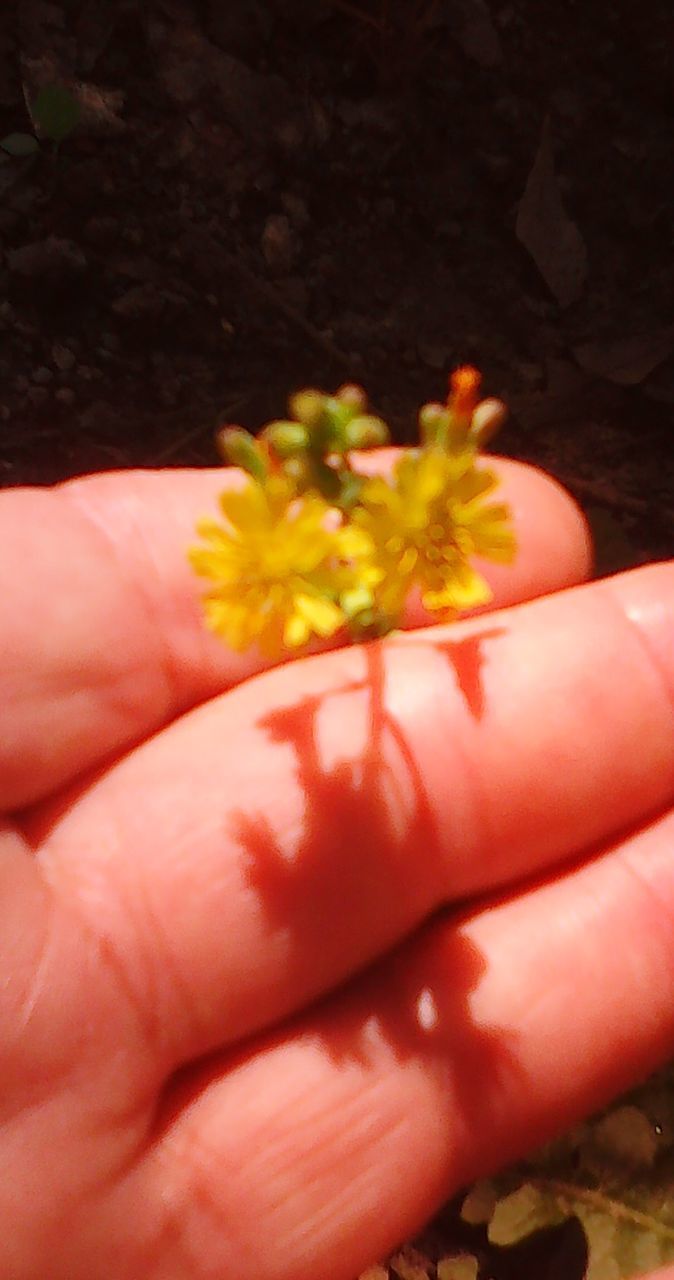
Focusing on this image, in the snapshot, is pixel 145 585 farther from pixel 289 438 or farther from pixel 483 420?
pixel 483 420

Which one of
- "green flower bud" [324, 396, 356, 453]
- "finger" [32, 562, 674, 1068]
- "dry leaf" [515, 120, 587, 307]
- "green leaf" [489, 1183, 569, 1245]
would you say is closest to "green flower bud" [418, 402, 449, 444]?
"green flower bud" [324, 396, 356, 453]

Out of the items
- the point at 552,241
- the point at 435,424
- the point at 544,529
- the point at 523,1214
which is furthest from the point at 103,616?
the point at 552,241

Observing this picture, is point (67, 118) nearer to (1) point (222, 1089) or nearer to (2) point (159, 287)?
(2) point (159, 287)

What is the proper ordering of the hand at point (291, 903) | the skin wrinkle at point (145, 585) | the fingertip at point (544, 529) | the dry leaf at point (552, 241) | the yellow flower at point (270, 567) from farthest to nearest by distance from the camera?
the dry leaf at point (552, 241) → the fingertip at point (544, 529) → the skin wrinkle at point (145, 585) → the hand at point (291, 903) → the yellow flower at point (270, 567)

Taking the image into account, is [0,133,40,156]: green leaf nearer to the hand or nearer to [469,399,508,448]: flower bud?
the hand

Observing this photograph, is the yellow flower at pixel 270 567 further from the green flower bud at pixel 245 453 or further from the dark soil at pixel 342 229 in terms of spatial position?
the dark soil at pixel 342 229

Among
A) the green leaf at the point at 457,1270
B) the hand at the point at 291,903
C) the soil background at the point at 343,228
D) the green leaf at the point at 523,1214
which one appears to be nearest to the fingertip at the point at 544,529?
the hand at the point at 291,903

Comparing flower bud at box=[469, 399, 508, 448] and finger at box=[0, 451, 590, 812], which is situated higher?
flower bud at box=[469, 399, 508, 448]
